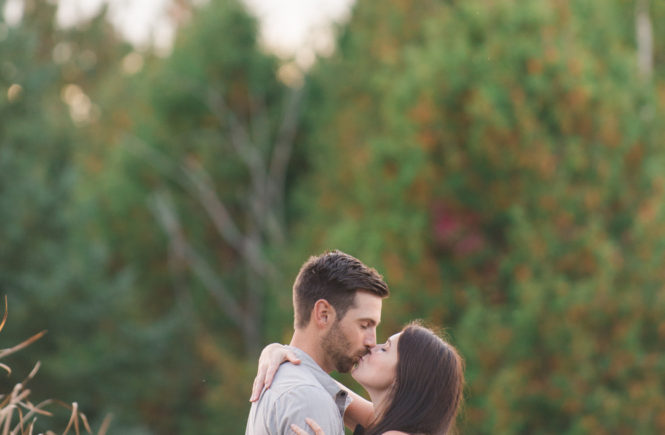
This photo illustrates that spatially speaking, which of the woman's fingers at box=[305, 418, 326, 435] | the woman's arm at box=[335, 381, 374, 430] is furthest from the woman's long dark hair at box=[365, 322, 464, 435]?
the woman's fingers at box=[305, 418, 326, 435]

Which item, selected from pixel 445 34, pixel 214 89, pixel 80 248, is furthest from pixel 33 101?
pixel 445 34

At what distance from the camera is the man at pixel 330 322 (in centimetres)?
348

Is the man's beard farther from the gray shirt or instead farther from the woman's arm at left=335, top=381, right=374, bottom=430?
the woman's arm at left=335, top=381, right=374, bottom=430

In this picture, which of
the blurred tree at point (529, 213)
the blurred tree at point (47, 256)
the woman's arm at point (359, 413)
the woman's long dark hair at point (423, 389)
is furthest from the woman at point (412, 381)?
the blurred tree at point (47, 256)

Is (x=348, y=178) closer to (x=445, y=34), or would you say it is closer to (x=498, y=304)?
(x=445, y=34)

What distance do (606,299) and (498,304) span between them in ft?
5.53

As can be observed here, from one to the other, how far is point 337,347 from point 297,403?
360 millimetres

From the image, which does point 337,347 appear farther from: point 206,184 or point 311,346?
point 206,184

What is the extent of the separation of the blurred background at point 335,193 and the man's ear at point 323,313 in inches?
291

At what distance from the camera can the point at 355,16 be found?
906 inches

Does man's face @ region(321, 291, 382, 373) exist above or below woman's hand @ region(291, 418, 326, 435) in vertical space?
above

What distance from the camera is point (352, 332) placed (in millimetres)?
3615

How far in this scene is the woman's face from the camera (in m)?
3.78

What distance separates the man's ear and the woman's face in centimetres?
28
